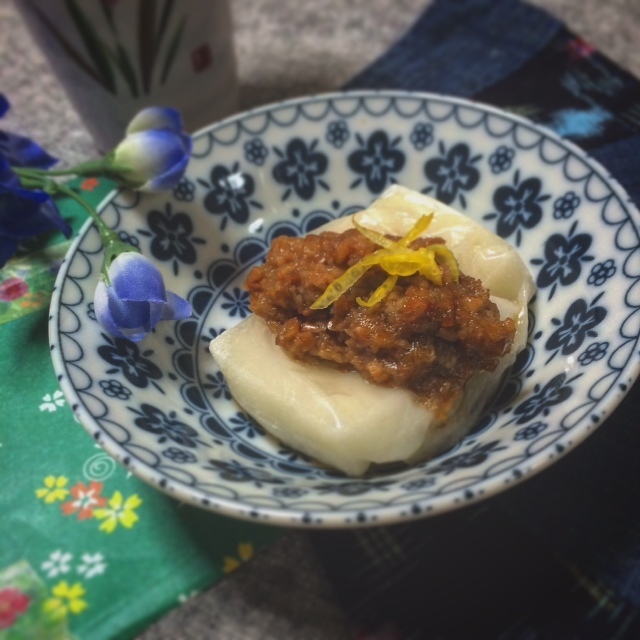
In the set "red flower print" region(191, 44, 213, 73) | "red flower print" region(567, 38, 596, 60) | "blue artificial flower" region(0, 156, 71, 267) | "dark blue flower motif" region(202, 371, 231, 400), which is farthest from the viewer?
"red flower print" region(567, 38, 596, 60)

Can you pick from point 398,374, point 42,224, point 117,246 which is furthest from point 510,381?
point 42,224

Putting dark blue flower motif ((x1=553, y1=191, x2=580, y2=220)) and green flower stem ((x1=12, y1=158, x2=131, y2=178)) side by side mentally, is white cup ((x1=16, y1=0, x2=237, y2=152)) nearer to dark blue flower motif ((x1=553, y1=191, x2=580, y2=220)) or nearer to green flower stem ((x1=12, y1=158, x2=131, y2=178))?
green flower stem ((x1=12, y1=158, x2=131, y2=178))

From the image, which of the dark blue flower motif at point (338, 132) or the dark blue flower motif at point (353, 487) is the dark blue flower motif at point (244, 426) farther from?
the dark blue flower motif at point (338, 132)

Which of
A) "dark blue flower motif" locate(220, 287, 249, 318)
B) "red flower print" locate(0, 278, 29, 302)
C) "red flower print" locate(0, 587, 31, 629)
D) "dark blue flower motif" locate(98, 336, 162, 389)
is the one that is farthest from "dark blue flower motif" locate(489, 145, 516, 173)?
"red flower print" locate(0, 587, 31, 629)

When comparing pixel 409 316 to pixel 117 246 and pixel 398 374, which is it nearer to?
pixel 398 374

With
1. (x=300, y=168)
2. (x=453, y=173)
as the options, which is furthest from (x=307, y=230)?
(x=453, y=173)

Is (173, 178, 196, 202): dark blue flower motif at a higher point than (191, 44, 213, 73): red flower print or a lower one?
lower

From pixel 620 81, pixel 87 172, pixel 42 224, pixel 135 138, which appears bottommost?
pixel 42 224
